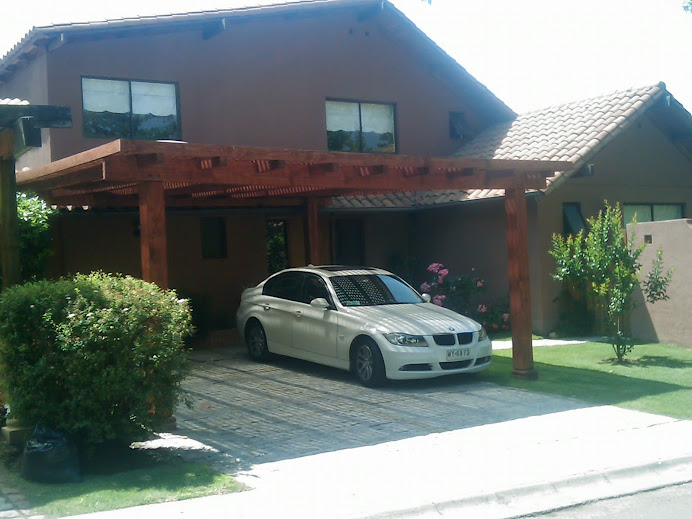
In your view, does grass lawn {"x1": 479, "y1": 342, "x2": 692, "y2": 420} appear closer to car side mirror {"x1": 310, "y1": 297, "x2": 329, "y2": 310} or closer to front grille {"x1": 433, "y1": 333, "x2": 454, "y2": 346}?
front grille {"x1": 433, "y1": 333, "x2": 454, "y2": 346}

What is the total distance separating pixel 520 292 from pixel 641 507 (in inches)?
218

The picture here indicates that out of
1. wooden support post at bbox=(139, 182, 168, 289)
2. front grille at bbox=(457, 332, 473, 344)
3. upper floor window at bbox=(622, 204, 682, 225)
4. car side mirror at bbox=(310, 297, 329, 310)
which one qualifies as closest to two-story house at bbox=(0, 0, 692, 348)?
upper floor window at bbox=(622, 204, 682, 225)

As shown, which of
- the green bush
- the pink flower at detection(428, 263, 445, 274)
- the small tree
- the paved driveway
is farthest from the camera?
the pink flower at detection(428, 263, 445, 274)

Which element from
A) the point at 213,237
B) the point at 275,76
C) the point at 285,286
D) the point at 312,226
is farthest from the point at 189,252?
the point at 285,286

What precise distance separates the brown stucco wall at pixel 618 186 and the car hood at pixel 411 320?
5.28m

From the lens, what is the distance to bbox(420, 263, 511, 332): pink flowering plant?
17.0 meters

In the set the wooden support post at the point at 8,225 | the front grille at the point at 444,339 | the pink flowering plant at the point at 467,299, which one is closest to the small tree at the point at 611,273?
the front grille at the point at 444,339

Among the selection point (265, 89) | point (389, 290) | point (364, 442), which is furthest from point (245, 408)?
point (265, 89)

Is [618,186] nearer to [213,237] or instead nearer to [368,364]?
[213,237]

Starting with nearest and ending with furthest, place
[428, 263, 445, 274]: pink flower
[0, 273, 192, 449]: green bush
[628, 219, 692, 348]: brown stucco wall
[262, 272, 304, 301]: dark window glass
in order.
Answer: [0, 273, 192, 449]: green bush < [262, 272, 304, 301]: dark window glass < [628, 219, 692, 348]: brown stucco wall < [428, 263, 445, 274]: pink flower

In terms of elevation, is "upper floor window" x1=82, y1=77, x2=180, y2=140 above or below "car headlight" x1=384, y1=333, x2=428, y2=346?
above

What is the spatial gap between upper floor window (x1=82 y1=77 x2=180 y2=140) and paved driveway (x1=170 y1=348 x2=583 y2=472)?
207 inches

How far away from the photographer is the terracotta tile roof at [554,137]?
53.6 feet

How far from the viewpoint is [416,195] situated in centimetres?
1894
